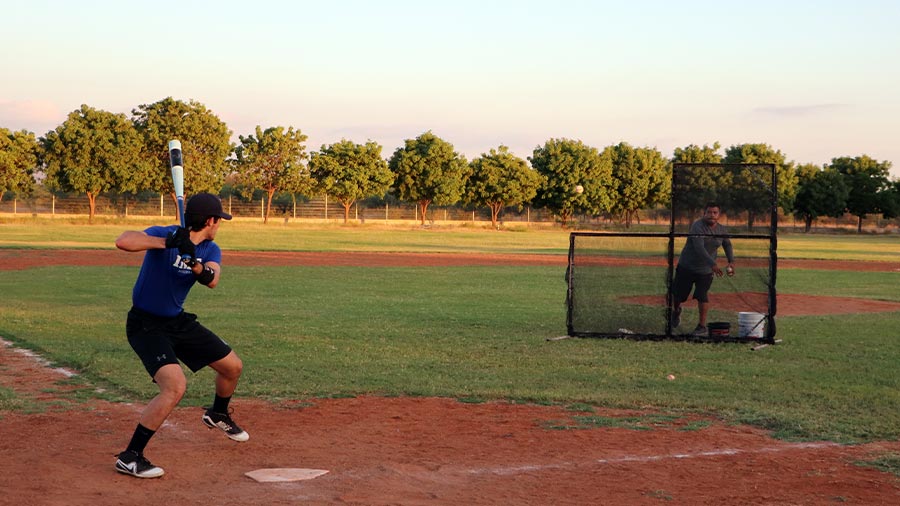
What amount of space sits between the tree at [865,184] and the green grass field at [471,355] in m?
93.4

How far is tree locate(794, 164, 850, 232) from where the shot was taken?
10762 cm

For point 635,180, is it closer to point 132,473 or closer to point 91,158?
point 91,158

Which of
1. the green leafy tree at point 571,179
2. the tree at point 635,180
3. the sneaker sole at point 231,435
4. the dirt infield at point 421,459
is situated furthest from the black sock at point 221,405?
the tree at point 635,180

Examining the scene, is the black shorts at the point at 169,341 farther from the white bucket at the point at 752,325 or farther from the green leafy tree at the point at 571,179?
the green leafy tree at the point at 571,179

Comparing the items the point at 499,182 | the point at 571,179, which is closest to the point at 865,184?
the point at 571,179

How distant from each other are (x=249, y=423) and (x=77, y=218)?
74.2 m

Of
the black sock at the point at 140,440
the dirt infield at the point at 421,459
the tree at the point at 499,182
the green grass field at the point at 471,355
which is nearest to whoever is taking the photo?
the dirt infield at the point at 421,459

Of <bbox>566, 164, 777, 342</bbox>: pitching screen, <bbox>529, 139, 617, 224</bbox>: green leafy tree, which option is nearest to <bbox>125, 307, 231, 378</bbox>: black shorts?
<bbox>566, 164, 777, 342</bbox>: pitching screen

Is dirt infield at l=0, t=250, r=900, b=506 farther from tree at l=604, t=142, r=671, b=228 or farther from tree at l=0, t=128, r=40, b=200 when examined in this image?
tree at l=604, t=142, r=671, b=228

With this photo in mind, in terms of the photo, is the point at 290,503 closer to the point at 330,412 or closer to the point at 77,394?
the point at 330,412

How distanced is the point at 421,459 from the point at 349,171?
282ft

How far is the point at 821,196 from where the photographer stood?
10775cm

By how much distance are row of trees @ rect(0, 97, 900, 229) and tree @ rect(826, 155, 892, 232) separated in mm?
116

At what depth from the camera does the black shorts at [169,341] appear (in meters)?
7.16
